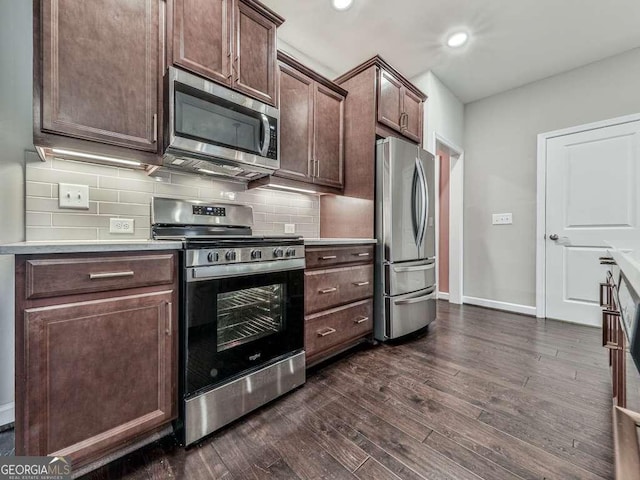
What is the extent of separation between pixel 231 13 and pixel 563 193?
3.57 m

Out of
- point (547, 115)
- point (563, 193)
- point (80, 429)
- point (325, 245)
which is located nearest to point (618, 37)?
point (547, 115)

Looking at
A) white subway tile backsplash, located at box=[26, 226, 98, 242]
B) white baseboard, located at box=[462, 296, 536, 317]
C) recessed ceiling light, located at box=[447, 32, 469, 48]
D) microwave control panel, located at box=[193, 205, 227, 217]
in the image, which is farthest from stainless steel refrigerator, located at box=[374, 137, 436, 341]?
white subway tile backsplash, located at box=[26, 226, 98, 242]

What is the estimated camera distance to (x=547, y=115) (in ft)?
10.3

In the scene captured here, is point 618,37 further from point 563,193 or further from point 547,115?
point 563,193

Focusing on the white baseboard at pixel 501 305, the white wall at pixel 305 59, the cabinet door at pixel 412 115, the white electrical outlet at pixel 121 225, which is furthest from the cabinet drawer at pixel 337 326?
the white wall at pixel 305 59

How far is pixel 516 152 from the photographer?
132 inches

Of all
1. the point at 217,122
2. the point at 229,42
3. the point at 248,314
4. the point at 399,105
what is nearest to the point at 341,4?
the point at 399,105

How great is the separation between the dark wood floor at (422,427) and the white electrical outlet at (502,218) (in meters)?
1.71

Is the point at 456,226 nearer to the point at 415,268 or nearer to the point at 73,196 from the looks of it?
the point at 415,268

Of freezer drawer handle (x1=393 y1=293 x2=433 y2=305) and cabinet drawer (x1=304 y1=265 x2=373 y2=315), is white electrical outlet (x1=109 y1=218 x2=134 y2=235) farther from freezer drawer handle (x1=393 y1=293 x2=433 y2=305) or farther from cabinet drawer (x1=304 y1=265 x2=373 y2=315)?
freezer drawer handle (x1=393 y1=293 x2=433 y2=305)

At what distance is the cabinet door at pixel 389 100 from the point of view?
239 centimetres

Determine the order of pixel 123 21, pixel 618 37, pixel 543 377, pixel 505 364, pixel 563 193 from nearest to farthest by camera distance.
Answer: pixel 123 21 → pixel 543 377 → pixel 505 364 → pixel 618 37 → pixel 563 193

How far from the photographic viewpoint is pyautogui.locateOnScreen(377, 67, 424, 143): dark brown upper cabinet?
7.92 ft

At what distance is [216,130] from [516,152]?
350 cm
